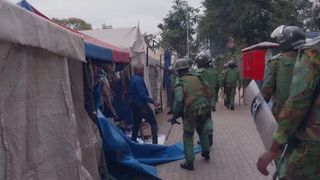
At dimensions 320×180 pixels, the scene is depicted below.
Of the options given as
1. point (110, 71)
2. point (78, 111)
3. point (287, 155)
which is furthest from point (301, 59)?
point (110, 71)

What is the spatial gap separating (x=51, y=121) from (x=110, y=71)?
5.79 metres

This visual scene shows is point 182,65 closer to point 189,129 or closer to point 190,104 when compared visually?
point 190,104

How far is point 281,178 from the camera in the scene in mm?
3279

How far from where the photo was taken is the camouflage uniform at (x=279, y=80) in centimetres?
502

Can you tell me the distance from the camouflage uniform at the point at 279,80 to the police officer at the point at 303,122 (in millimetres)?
1849

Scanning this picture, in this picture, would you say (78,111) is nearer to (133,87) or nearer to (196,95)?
(196,95)

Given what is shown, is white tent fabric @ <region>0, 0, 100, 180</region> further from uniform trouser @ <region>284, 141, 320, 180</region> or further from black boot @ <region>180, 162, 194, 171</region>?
black boot @ <region>180, 162, 194, 171</region>

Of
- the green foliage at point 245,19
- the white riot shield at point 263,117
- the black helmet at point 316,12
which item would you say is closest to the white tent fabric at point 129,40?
the white riot shield at point 263,117

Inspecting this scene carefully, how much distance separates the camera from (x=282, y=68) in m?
5.11

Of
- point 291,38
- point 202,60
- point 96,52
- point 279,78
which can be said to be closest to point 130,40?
point 202,60

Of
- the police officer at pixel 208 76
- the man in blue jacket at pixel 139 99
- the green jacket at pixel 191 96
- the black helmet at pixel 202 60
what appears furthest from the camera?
the black helmet at pixel 202 60

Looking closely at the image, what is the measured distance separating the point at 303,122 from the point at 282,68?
81.5 inches

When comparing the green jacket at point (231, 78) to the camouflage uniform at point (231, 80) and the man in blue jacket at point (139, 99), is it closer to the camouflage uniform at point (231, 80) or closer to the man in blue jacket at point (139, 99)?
the camouflage uniform at point (231, 80)

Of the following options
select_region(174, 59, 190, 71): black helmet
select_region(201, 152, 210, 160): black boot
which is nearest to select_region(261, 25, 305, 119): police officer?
select_region(174, 59, 190, 71): black helmet
